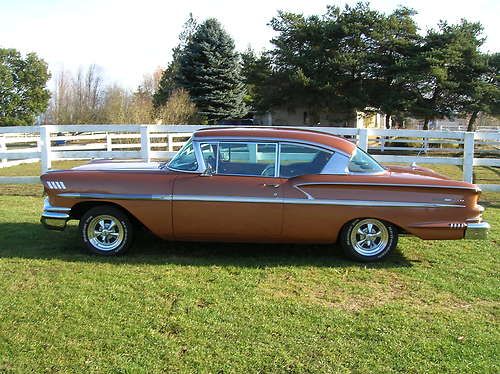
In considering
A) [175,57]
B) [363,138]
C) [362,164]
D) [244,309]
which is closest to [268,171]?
[362,164]

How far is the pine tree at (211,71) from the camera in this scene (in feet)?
112

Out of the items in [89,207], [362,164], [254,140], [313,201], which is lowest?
[89,207]

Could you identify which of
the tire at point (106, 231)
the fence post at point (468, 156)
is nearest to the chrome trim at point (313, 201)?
the tire at point (106, 231)

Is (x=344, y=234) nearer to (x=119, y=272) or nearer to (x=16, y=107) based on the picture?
(x=119, y=272)

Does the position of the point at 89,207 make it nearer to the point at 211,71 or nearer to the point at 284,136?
the point at 284,136

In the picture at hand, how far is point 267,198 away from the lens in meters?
5.46

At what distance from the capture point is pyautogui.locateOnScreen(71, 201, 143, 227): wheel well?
575cm

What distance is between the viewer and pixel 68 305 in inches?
171

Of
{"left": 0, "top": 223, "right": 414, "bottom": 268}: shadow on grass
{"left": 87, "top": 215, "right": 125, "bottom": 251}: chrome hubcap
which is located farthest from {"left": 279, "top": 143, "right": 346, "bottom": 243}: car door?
{"left": 87, "top": 215, "right": 125, "bottom": 251}: chrome hubcap

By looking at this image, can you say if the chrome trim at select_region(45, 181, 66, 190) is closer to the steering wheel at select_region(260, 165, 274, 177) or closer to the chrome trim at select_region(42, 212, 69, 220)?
the chrome trim at select_region(42, 212, 69, 220)

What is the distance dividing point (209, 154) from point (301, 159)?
3.54 feet

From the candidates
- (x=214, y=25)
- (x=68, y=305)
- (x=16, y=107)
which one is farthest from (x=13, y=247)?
(x=16, y=107)

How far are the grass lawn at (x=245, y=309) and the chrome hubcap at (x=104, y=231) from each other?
0.21 meters

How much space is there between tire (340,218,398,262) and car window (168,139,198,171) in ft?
6.29
